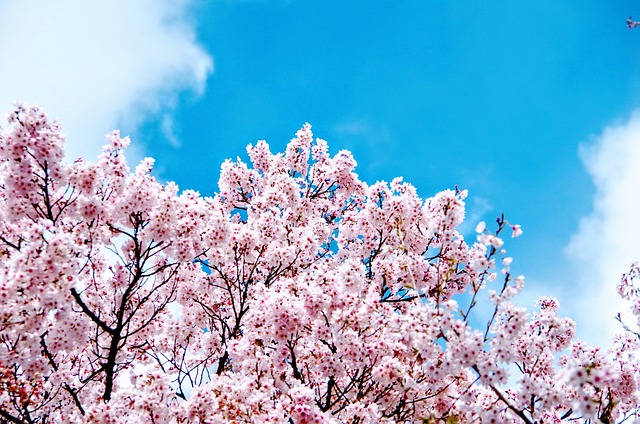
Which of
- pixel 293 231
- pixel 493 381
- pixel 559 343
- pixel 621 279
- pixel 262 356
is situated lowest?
pixel 493 381

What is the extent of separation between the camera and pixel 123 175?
10570mm

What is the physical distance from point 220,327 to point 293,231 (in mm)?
3941

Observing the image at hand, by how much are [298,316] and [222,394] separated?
1.98 meters

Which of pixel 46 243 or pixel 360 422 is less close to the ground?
pixel 46 243

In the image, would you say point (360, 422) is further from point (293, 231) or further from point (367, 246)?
point (367, 246)

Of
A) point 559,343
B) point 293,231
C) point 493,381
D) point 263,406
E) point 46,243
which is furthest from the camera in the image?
point 559,343

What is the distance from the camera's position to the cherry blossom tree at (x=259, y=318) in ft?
25.0

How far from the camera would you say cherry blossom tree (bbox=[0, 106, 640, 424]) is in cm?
761

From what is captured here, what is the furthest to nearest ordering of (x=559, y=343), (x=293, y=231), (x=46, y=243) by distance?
(x=559, y=343) → (x=293, y=231) → (x=46, y=243)

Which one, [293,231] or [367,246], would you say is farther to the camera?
[367,246]

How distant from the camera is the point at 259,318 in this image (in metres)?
10.2

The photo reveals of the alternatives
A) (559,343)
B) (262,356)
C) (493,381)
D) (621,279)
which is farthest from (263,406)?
(559,343)

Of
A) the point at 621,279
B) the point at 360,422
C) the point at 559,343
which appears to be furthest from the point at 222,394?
the point at 559,343

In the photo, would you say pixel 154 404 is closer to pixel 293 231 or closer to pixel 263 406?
pixel 263 406
